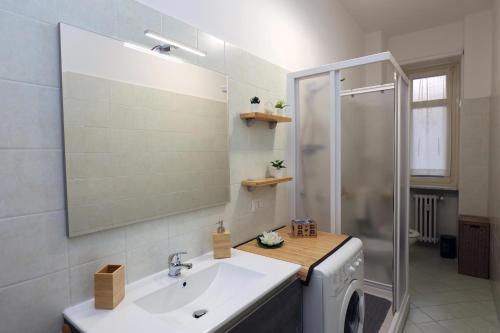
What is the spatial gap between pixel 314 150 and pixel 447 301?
211 cm

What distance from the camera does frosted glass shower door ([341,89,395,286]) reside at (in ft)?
7.17

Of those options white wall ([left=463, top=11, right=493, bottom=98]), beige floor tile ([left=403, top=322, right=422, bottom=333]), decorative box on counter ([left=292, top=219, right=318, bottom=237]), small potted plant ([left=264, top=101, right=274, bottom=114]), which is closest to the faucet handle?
decorative box on counter ([left=292, top=219, right=318, bottom=237])

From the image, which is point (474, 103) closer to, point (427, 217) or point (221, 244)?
point (427, 217)

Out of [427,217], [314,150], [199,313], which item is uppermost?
[314,150]

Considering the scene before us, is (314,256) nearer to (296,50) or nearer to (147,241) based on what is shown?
(147,241)

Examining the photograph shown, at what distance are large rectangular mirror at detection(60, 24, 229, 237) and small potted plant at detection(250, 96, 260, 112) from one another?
256 mm

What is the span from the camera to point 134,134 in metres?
1.29

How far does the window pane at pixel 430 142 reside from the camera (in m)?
4.21

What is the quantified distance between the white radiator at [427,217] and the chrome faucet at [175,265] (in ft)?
13.3

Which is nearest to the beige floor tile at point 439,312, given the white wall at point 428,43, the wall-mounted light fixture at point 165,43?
the wall-mounted light fixture at point 165,43

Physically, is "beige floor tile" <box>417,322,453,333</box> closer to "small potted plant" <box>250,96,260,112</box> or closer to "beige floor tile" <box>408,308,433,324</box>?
"beige floor tile" <box>408,308,433,324</box>

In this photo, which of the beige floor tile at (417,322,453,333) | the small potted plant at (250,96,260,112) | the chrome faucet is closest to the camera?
the chrome faucet

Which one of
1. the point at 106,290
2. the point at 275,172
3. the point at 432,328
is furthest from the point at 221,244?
the point at 432,328

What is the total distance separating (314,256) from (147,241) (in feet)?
2.97
